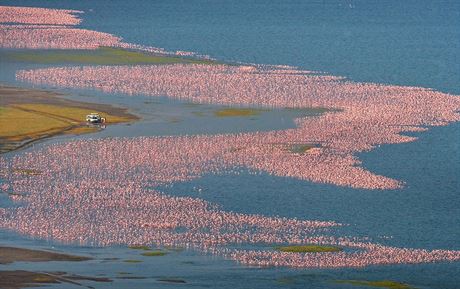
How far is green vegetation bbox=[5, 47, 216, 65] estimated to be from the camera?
146750 millimetres

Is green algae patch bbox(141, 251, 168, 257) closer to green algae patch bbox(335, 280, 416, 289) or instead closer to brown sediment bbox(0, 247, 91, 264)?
brown sediment bbox(0, 247, 91, 264)

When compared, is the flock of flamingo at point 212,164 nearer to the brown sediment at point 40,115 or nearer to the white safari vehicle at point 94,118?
the brown sediment at point 40,115

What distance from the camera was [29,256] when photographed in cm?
6650

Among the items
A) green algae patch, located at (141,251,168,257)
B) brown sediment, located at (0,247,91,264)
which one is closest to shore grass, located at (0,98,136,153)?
brown sediment, located at (0,247,91,264)

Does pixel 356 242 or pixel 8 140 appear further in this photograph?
pixel 8 140

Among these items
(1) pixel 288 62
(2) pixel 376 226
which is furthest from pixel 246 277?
(1) pixel 288 62

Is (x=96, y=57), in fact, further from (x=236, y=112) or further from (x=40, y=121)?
(x=40, y=121)

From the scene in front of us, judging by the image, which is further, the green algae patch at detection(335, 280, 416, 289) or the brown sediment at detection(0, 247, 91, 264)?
the brown sediment at detection(0, 247, 91, 264)

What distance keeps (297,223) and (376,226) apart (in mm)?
4758

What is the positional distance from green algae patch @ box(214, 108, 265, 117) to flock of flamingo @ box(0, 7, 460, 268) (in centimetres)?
351

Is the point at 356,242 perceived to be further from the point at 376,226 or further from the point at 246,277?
the point at 246,277

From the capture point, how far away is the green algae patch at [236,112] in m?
113

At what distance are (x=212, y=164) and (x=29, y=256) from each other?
1045 inches

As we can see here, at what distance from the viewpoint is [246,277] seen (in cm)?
6375
